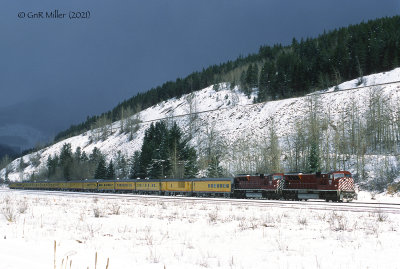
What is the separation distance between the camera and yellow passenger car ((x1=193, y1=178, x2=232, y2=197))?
4145cm

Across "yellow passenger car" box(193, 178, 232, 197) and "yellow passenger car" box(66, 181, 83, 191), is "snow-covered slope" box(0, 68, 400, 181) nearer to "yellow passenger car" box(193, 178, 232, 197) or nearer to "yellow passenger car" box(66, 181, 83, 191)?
"yellow passenger car" box(193, 178, 232, 197)

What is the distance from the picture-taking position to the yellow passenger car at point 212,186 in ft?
136

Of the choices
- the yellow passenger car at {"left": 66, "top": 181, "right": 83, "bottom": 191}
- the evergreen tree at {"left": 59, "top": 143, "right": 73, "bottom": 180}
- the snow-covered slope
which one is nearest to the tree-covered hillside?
the snow-covered slope

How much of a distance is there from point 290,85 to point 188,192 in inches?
2796

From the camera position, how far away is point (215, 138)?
94.2 m

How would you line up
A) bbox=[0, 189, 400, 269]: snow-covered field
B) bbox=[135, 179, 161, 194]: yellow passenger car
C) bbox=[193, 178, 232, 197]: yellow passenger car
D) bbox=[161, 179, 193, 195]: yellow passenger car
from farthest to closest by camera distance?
bbox=[135, 179, 161, 194]: yellow passenger car
bbox=[161, 179, 193, 195]: yellow passenger car
bbox=[193, 178, 232, 197]: yellow passenger car
bbox=[0, 189, 400, 269]: snow-covered field

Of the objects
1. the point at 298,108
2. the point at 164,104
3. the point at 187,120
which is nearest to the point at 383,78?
the point at 298,108

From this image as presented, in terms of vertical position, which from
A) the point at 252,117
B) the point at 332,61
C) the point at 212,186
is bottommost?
the point at 212,186

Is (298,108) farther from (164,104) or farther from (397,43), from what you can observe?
(164,104)

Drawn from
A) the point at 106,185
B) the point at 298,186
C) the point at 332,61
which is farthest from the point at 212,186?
the point at 332,61

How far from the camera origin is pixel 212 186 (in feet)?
141

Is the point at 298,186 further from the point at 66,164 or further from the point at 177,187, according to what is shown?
the point at 66,164

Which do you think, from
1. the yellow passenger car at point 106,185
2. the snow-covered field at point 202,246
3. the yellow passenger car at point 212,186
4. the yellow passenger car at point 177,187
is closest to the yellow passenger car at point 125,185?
the yellow passenger car at point 106,185

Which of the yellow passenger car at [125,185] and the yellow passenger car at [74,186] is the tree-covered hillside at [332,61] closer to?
the yellow passenger car at [125,185]
